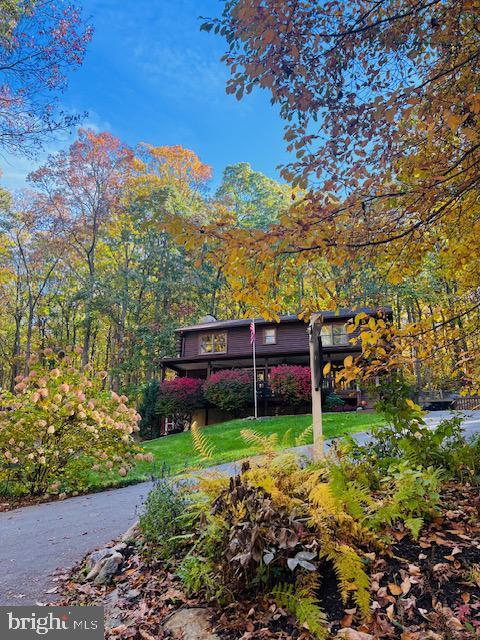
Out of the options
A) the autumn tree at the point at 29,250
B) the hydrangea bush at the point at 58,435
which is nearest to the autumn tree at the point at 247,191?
the autumn tree at the point at 29,250

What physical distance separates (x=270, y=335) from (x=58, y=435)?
14.8m

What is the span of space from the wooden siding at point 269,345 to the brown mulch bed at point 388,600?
1732 cm

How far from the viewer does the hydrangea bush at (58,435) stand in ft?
22.1

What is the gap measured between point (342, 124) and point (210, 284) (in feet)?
76.3

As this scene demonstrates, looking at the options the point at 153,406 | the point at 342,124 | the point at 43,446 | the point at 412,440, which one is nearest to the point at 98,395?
the point at 43,446

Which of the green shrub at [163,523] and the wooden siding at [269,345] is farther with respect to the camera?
the wooden siding at [269,345]

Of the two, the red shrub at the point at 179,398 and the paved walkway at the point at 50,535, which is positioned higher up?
the red shrub at the point at 179,398

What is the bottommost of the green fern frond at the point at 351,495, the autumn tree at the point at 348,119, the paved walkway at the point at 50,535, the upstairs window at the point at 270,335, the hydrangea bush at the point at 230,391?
the paved walkway at the point at 50,535

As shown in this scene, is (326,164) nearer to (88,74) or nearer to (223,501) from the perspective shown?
(223,501)

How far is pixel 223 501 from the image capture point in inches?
104

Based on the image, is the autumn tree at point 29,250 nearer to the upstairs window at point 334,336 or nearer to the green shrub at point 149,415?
the green shrub at point 149,415

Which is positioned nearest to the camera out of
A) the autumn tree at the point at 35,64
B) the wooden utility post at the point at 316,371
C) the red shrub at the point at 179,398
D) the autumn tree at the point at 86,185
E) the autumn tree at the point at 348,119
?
the autumn tree at the point at 348,119

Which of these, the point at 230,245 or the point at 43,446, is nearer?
the point at 230,245

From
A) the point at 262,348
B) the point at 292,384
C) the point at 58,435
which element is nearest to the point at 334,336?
the point at 262,348
